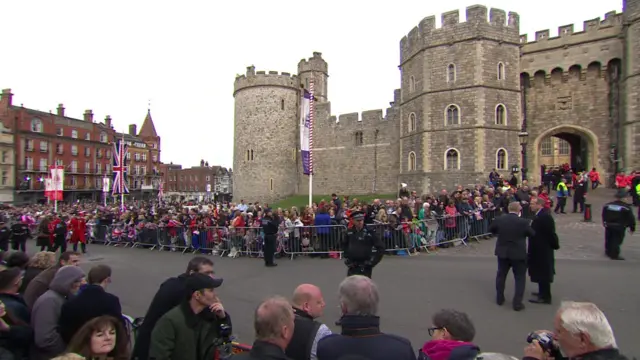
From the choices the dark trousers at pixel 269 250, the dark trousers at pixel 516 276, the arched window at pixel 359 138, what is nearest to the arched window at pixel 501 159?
the arched window at pixel 359 138

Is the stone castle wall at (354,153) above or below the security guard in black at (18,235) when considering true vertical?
above

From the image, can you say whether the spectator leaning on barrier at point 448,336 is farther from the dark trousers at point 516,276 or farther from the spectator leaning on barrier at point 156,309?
the dark trousers at point 516,276

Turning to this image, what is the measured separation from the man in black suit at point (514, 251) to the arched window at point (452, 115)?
A: 17.8 m

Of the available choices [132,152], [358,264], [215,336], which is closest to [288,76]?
[358,264]

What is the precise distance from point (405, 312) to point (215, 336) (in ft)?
12.3

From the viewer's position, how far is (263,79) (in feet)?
117

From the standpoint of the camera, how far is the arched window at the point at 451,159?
23016 millimetres

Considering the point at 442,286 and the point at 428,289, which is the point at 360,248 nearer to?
the point at 428,289

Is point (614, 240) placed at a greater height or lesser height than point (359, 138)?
lesser

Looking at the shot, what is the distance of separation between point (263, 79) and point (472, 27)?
1924 cm

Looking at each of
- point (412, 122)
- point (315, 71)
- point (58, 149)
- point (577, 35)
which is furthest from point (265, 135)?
point (58, 149)

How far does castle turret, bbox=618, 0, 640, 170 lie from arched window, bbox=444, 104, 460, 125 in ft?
27.1

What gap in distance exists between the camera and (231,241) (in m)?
12.5

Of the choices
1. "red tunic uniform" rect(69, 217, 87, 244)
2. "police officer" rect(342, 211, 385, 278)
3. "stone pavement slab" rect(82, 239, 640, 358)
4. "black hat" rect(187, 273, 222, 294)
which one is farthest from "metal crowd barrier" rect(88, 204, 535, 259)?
"black hat" rect(187, 273, 222, 294)
